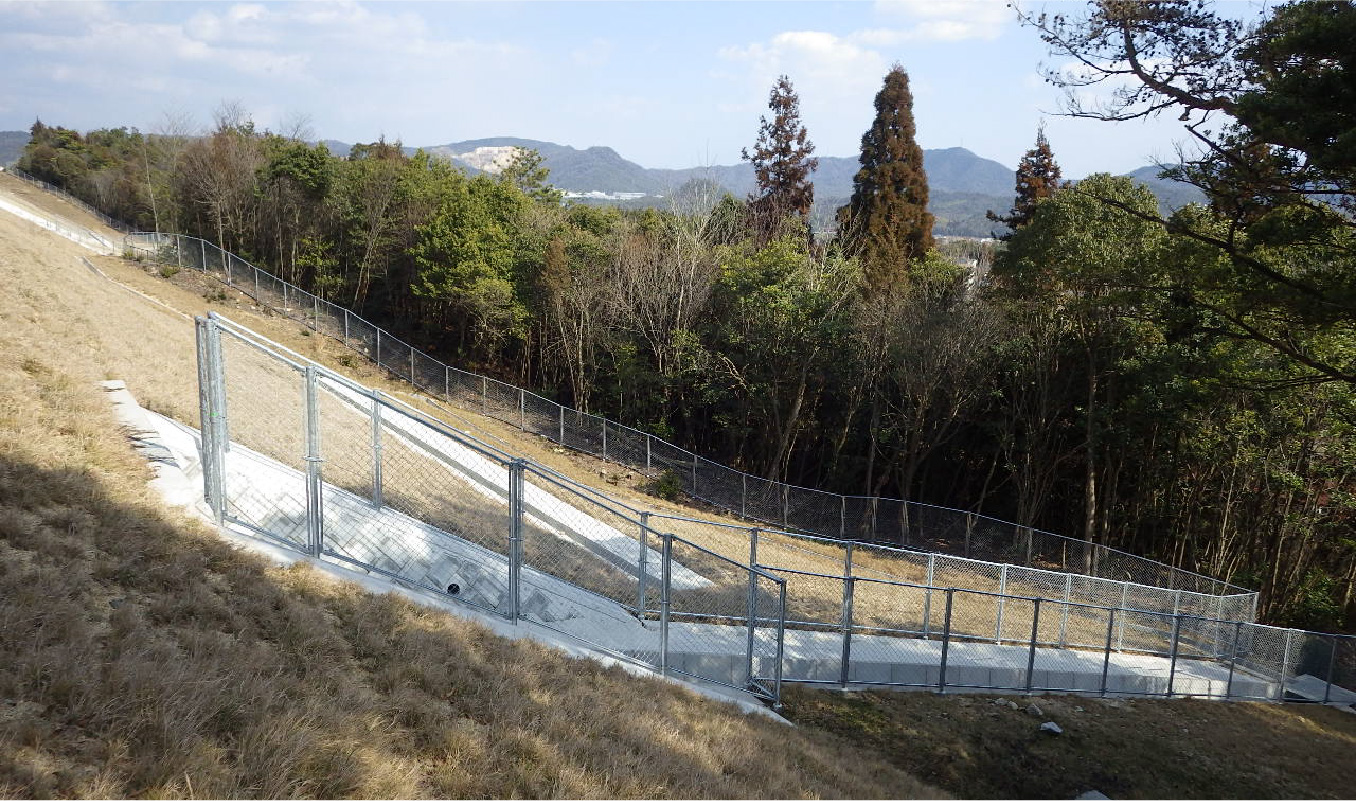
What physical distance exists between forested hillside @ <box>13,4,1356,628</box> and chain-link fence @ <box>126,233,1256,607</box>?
2831mm

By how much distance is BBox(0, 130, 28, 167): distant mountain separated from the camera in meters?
73.6

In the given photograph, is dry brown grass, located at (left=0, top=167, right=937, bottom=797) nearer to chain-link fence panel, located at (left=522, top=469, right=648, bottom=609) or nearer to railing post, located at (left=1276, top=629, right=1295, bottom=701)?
chain-link fence panel, located at (left=522, top=469, right=648, bottom=609)

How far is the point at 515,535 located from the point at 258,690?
9.66ft

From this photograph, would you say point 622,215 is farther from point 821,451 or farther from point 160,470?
point 160,470

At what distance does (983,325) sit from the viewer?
21.1 metres

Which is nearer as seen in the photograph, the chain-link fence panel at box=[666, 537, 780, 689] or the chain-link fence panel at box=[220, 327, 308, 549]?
the chain-link fence panel at box=[220, 327, 308, 549]

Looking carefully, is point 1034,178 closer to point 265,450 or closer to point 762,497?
point 762,497

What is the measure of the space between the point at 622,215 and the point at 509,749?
32857mm

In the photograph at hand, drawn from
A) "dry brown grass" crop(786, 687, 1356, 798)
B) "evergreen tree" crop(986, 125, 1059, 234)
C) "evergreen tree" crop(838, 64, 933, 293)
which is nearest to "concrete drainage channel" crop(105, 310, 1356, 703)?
"dry brown grass" crop(786, 687, 1356, 798)

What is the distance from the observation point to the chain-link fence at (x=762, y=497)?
1795 cm

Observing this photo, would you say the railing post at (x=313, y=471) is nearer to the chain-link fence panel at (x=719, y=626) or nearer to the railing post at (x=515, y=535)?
the railing post at (x=515, y=535)

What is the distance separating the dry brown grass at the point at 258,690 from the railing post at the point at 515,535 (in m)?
0.71

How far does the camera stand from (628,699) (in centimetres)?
606

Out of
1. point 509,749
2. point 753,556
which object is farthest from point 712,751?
point 753,556
